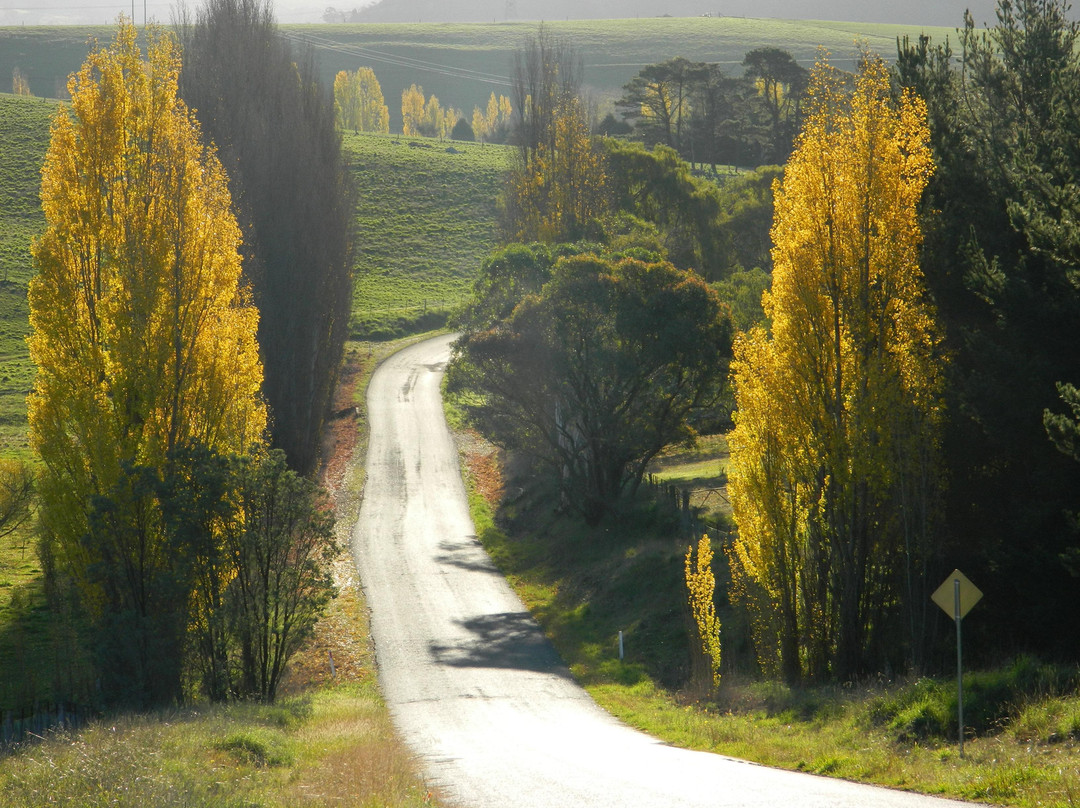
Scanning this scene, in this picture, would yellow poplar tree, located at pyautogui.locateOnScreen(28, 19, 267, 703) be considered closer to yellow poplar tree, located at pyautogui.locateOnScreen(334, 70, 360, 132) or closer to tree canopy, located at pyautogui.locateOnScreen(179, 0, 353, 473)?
tree canopy, located at pyautogui.locateOnScreen(179, 0, 353, 473)

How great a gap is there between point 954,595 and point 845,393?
6.78 meters

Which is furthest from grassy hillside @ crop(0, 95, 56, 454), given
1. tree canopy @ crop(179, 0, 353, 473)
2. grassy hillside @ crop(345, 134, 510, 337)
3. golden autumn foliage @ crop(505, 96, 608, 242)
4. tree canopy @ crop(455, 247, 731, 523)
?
golden autumn foliage @ crop(505, 96, 608, 242)

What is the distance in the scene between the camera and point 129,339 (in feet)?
71.6

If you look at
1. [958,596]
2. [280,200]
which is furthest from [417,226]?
[958,596]

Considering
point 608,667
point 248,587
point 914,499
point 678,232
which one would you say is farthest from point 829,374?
point 678,232

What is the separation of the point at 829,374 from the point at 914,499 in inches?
115

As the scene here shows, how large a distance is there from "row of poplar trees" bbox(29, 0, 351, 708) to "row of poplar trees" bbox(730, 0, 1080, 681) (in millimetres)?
9753

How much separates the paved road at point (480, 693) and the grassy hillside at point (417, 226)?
26715mm

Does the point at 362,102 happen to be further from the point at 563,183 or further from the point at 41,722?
the point at 41,722

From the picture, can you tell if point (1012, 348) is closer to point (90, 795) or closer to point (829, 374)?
point (829, 374)

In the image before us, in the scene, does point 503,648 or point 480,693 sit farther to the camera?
point 503,648

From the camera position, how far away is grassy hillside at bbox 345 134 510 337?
246 feet

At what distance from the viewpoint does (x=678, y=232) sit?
52344mm

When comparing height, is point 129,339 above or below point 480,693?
above
